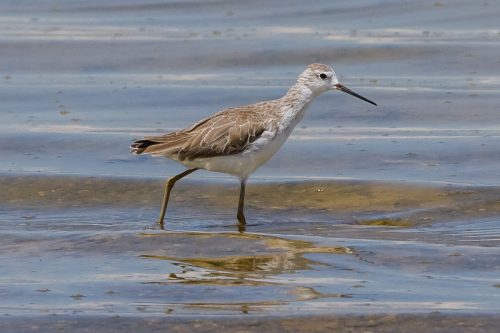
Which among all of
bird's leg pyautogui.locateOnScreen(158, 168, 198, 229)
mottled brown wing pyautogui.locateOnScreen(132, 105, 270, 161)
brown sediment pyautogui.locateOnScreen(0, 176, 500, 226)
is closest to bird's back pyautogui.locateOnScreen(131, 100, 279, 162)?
mottled brown wing pyautogui.locateOnScreen(132, 105, 270, 161)

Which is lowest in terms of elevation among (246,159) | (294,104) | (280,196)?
(280,196)

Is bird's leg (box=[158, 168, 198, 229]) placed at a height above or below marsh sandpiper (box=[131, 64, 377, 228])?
below

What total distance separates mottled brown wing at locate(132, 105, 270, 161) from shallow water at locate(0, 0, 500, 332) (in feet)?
2.14

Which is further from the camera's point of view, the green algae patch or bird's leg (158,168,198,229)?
bird's leg (158,168,198,229)

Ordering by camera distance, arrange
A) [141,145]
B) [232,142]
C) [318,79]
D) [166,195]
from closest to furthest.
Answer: [232,142], [141,145], [166,195], [318,79]

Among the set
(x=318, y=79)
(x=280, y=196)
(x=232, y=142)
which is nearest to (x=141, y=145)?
(x=232, y=142)

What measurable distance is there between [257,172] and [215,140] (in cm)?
185

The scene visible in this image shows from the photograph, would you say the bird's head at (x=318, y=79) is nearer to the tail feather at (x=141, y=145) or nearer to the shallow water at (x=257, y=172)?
the shallow water at (x=257, y=172)

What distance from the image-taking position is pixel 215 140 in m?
10.6

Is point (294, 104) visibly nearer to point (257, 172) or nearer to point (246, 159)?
point (246, 159)

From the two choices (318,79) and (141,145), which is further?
(318,79)

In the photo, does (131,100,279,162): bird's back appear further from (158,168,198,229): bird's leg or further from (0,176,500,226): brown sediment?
(0,176,500,226): brown sediment

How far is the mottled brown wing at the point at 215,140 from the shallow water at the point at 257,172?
653 millimetres

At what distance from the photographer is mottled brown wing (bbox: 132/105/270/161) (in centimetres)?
1059
